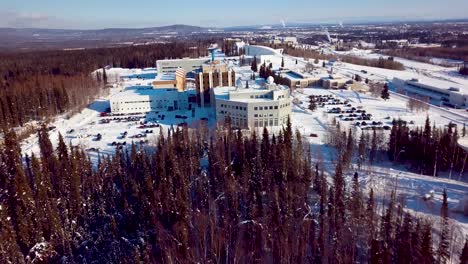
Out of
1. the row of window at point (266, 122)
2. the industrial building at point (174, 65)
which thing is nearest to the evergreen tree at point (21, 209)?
the row of window at point (266, 122)

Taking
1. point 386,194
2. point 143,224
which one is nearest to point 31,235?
point 143,224

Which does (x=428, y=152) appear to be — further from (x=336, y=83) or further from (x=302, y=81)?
(x=302, y=81)

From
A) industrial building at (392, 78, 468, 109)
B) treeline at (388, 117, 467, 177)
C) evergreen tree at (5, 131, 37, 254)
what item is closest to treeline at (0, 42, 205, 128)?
evergreen tree at (5, 131, 37, 254)

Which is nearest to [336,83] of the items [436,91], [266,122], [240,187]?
[436,91]

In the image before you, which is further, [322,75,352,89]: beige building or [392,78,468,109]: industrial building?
[322,75,352,89]: beige building

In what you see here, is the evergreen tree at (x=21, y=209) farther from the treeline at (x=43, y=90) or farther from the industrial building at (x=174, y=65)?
the industrial building at (x=174, y=65)

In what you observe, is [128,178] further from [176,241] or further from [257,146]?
[257,146]

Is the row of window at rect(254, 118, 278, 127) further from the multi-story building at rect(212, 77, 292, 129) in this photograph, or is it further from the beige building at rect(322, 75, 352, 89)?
the beige building at rect(322, 75, 352, 89)
